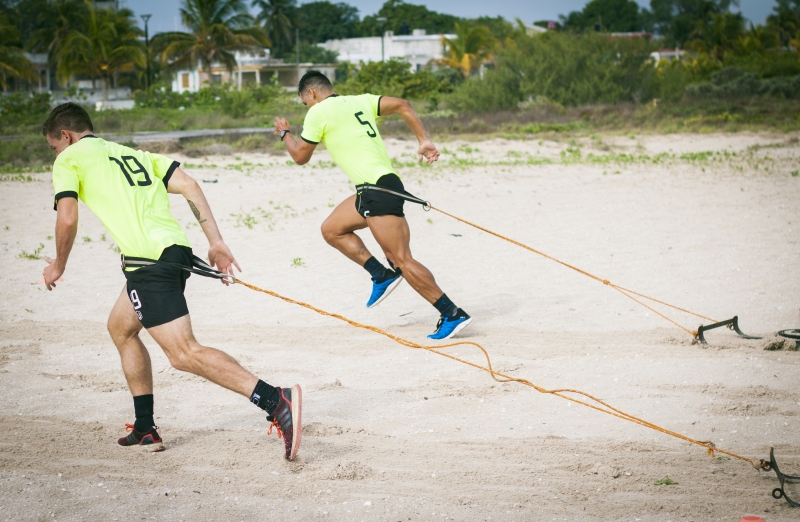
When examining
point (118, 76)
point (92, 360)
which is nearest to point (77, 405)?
point (92, 360)

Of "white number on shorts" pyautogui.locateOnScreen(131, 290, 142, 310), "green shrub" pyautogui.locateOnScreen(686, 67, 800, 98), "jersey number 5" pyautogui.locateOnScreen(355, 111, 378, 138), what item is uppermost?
"green shrub" pyautogui.locateOnScreen(686, 67, 800, 98)

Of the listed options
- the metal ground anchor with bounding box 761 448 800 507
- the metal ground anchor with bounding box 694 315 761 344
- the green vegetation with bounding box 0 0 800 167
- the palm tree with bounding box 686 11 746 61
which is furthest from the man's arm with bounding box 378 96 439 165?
the palm tree with bounding box 686 11 746 61

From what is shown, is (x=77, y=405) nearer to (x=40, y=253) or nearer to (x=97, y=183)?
(x=97, y=183)

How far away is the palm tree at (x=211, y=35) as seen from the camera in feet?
162

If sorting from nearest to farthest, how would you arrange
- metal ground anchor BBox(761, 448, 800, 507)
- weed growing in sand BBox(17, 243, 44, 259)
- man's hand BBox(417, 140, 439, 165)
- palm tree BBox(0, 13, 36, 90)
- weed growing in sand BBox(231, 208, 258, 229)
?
1. metal ground anchor BBox(761, 448, 800, 507)
2. man's hand BBox(417, 140, 439, 165)
3. weed growing in sand BBox(17, 243, 44, 259)
4. weed growing in sand BBox(231, 208, 258, 229)
5. palm tree BBox(0, 13, 36, 90)

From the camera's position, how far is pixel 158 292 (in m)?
4.39

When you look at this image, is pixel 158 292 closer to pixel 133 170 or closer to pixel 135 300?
pixel 135 300

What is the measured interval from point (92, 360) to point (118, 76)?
58.9m

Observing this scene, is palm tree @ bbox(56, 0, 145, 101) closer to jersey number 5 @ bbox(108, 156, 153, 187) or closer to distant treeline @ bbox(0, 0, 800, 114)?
distant treeline @ bbox(0, 0, 800, 114)

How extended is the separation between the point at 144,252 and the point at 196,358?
65 cm

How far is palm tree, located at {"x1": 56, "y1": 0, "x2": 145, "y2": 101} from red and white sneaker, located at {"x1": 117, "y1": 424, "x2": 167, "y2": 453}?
47.6m

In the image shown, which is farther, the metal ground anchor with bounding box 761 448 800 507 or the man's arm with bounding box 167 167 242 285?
the man's arm with bounding box 167 167 242 285

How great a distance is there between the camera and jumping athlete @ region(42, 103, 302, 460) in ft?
14.3

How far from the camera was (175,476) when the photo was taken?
438 cm
